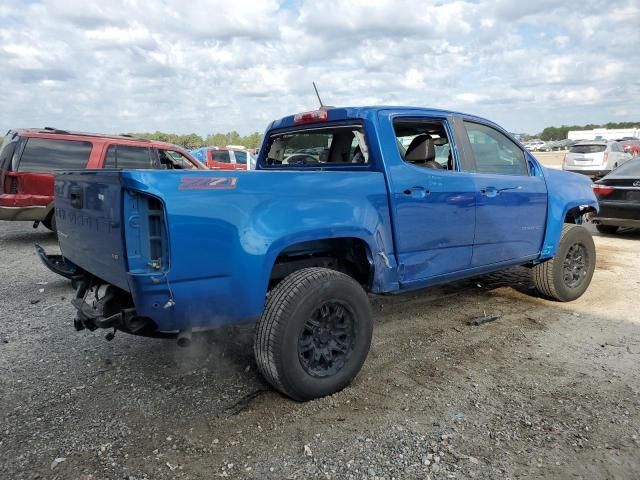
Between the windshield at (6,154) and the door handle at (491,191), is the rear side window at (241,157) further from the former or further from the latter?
the door handle at (491,191)

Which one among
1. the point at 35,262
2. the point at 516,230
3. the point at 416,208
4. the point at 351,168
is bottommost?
the point at 35,262

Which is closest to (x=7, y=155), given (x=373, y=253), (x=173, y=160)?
(x=173, y=160)

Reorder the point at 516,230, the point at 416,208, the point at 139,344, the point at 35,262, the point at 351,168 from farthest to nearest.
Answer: the point at 35,262 → the point at 516,230 → the point at 139,344 → the point at 351,168 → the point at 416,208

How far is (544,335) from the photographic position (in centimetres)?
448

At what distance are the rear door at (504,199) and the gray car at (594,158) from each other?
17110 mm

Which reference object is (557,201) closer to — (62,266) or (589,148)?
(62,266)

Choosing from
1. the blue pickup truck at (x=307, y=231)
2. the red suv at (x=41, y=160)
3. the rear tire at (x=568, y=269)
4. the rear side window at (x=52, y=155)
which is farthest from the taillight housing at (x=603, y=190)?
the rear side window at (x=52, y=155)

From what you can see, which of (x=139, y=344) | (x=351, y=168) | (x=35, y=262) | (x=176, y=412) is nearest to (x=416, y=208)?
(x=351, y=168)

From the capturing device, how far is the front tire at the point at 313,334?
9.95ft

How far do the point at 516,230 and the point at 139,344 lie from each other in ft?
11.6

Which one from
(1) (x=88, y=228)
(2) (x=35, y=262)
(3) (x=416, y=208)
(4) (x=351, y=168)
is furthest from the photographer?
(2) (x=35, y=262)

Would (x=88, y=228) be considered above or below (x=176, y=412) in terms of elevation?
above

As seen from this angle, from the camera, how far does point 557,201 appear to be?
5145 mm

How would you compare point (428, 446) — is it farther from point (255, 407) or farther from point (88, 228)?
point (88, 228)
